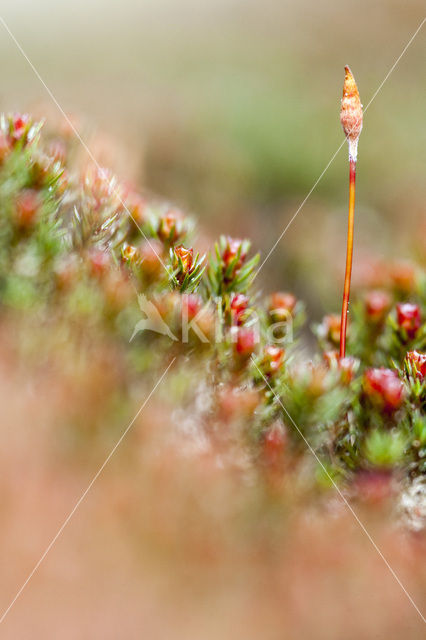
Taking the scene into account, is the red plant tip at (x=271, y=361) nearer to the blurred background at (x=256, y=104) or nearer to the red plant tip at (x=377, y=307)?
the red plant tip at (x=377, y=307)

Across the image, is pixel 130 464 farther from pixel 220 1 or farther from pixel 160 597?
pixel 220 1

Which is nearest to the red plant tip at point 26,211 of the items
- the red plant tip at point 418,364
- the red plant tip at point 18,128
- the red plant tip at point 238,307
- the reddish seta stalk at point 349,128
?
the red plant tip at point 18,128

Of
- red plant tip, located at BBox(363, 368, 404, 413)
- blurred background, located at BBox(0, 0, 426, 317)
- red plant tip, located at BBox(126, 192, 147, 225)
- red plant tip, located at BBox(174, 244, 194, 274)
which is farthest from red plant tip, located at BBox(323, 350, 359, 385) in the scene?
blurred background, located at BBox(0, 0, 426, 317)

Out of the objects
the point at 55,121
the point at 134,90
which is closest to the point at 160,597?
the point at 55,121

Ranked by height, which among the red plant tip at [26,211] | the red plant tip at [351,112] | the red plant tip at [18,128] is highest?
the red plant tip at [18,128]

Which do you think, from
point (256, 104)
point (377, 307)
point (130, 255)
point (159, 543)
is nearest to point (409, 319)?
point (377, 307)

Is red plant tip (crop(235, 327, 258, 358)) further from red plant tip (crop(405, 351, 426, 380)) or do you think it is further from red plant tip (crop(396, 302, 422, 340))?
red plant tip (crop(396, 302, 422, 340))
